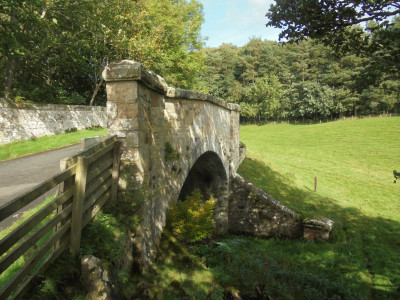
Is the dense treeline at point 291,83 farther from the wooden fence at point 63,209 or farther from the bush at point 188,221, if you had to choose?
the wooden fence at point 63,209

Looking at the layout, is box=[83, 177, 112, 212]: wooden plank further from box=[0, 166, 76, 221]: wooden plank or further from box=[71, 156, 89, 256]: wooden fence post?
box=[0, 166, 76, 221]: wooden plank

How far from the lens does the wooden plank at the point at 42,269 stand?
1796 millimetres

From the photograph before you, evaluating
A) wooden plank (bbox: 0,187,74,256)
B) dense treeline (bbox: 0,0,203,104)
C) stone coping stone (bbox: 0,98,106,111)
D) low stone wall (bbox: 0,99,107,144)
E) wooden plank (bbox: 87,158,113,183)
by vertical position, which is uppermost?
dense treeline (bbox: 0,0,203,104)

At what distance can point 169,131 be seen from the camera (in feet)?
15.3

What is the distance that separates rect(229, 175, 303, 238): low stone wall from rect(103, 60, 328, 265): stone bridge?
0.16ft

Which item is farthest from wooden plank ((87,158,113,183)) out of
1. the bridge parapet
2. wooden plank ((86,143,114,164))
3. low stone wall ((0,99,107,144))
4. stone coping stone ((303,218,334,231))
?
low stone wall ((0,99,107,144))

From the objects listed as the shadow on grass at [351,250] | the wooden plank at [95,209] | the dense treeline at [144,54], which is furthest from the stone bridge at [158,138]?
the dense treeline at [144,54]

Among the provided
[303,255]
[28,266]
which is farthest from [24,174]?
[303,255]

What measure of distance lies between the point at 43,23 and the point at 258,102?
150 ft

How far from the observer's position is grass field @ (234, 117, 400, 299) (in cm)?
685

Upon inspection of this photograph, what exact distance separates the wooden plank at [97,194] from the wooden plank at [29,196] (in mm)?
444

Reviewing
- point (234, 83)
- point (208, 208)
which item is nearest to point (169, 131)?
point (208, 208)

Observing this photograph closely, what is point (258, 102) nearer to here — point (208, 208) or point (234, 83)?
point (234, 83)

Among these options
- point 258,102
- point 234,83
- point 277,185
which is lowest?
point 277,185
